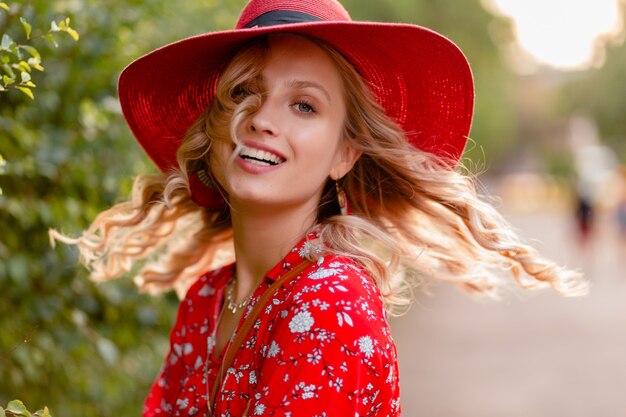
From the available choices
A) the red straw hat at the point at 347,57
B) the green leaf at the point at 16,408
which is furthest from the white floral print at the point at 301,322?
the red straw hat at the point at 347,57

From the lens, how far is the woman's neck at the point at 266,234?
100 inches

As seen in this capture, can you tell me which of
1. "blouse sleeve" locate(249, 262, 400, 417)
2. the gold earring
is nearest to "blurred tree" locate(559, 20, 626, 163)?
the gold earring

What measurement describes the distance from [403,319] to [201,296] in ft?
29.8

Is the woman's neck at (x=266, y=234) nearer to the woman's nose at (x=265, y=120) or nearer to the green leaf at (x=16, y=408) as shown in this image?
the woman's nose at (x=265, y=120)

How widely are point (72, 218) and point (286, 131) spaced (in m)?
1.25

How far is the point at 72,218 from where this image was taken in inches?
132

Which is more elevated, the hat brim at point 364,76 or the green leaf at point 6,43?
the hat brim at point 364,76

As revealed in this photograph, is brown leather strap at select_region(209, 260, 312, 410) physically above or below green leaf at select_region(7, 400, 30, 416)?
above

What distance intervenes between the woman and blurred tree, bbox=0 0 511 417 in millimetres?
279

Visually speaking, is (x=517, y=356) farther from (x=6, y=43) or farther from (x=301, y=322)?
(x=6, y=43)

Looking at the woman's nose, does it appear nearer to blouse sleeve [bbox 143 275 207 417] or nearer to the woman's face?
the woman's face

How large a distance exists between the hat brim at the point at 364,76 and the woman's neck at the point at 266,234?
0.41m

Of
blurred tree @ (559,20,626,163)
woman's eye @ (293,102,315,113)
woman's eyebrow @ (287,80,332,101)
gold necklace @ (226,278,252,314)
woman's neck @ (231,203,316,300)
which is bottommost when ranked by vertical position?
gold necklace @ (226,278,252,314)

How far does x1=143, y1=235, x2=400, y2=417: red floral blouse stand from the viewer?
79.4 inches
